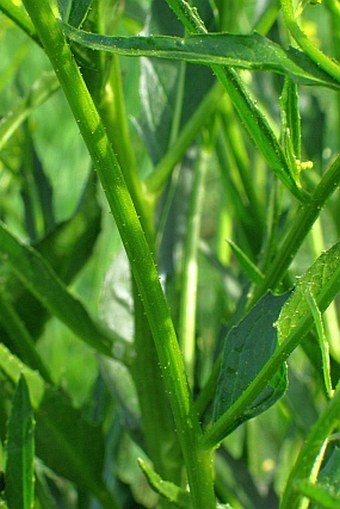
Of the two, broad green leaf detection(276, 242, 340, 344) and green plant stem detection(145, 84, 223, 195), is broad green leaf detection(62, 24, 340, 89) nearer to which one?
broad green leaf detection(276, 242, 340, 344)

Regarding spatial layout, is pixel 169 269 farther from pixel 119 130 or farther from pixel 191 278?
pixel 119 130

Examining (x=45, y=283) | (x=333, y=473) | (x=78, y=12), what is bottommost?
(x=333, y=473)

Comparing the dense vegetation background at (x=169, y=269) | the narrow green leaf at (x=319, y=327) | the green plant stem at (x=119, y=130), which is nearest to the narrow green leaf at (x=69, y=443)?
the dense vegetation background at (x=169, y=269)

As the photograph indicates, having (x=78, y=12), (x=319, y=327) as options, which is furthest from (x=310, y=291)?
(x=78, y=12)

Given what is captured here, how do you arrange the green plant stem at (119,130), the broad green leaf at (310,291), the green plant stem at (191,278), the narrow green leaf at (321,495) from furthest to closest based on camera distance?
the green plant stem at (191,278), the green plant stem at (119,130), the broad green leaf at (310,291), the narrow green leaf at (321,495)

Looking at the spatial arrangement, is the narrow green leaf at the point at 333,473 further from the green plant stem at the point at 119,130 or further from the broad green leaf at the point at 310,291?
the green plant stem at the point at 119,130
